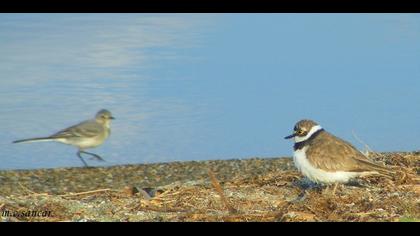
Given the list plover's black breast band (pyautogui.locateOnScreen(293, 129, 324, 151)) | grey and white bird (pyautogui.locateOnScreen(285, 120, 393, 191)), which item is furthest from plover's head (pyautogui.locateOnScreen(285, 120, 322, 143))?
grey and white bird (pyautogui.locateOnScreen(285, 120, 393, 191))

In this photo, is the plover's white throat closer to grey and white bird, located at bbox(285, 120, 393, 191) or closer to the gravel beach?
grey and white bird, located at bbox(285, 120, 393, 191)

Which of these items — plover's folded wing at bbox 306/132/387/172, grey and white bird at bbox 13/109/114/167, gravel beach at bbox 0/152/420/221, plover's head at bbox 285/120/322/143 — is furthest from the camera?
grey and white bird at bbox 13/109/114/167

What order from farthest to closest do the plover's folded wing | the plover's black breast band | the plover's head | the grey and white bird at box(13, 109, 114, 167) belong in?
1. the grey and white bird at box(13, 109, 114, 167)
2. the plover's head
3. the plover's black breast band
4. the plover's folded wing

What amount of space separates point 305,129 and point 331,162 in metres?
0.61

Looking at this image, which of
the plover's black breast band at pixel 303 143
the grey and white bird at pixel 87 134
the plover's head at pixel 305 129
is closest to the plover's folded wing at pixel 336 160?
the plover's black breast band at pixel 303 143

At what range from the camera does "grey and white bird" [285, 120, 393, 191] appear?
8.87m

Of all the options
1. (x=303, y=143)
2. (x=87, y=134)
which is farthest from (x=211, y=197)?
(x=87, y=134)

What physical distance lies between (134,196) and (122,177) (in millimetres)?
2064

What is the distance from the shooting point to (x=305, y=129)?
9336 mm

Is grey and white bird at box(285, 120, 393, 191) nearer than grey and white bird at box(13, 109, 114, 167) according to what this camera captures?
Yes

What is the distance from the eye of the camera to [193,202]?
838 centimetres

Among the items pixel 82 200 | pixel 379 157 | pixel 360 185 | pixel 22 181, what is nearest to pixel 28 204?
pixel 82 200

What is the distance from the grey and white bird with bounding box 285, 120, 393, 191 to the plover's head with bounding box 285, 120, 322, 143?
174mm

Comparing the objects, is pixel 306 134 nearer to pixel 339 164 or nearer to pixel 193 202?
pixel 339 164
